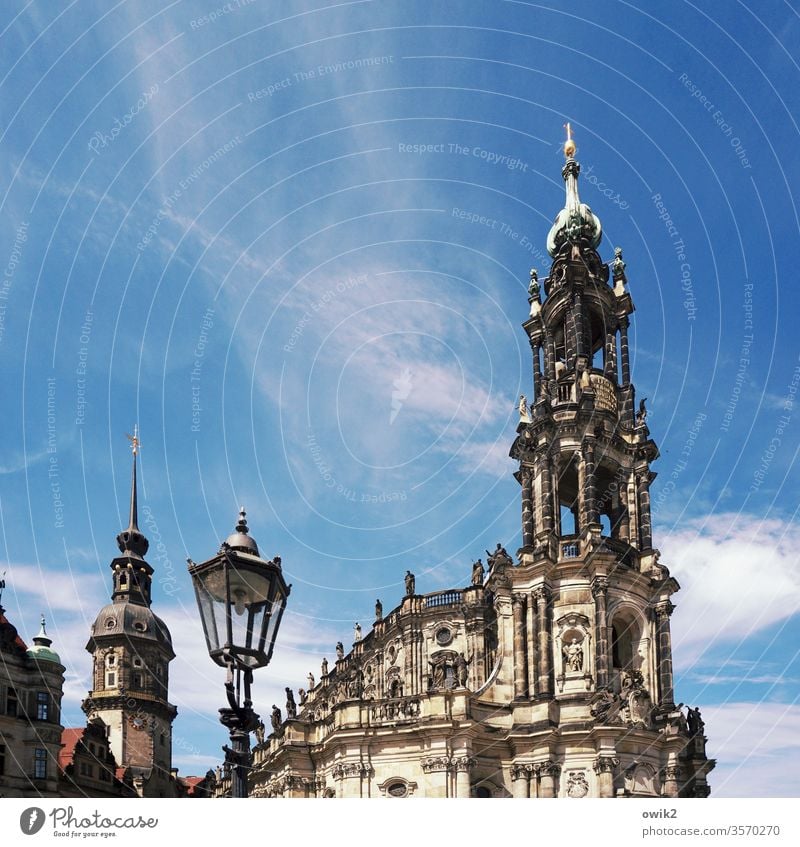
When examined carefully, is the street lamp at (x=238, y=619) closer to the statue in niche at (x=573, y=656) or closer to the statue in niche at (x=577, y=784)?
the statue in niche at (x=577, y=784)

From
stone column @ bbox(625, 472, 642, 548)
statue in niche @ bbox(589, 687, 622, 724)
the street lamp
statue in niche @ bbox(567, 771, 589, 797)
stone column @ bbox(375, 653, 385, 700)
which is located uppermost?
stone column @ bbox(625, 472, 642, 548)

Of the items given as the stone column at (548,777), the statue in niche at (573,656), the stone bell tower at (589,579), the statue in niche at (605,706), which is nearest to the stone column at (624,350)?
the stone bell tower at (589,579)

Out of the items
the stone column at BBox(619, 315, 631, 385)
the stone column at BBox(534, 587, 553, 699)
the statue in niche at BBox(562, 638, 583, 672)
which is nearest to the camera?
the stone column at BBox(534, 587, 553, 699)

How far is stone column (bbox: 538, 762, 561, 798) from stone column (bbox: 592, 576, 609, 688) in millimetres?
4652

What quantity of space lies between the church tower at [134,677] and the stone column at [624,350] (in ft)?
179

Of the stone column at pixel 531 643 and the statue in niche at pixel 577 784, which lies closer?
the statue in niche at pixel 577 784

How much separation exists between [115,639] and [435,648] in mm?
45962

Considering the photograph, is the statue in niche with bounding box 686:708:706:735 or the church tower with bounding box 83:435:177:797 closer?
the statue in niche with bounding box 686:708:706:735

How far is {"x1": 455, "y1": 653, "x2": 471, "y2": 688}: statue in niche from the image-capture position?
52000 millimetres

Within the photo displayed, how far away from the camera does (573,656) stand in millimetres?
51625

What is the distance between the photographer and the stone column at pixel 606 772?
47.9 m

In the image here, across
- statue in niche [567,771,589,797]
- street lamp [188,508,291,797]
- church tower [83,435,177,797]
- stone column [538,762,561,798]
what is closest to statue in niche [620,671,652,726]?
statue in niche [567,771,589,797]

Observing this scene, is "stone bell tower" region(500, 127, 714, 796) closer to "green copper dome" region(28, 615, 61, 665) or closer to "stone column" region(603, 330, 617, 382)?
"stone column" region(603, 330, 617, 382)
